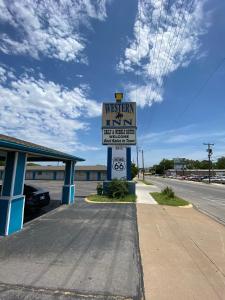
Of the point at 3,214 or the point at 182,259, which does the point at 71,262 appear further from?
the point at 3,214

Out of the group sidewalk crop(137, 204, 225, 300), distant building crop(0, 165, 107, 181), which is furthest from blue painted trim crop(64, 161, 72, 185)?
distant building crop(0, 165, 107, 181)

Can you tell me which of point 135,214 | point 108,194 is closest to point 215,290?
point 135,214

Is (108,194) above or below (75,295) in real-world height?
above

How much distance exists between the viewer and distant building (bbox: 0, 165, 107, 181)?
54.2 metres

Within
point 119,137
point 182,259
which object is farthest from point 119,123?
point 182,259

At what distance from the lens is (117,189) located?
765 inches

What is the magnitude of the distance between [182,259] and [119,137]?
16245 mm

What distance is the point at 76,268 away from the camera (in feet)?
17.6

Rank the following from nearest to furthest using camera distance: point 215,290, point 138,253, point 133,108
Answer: point 215,290 < point 138,253 < point 133,108

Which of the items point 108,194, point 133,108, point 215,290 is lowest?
point 215,290

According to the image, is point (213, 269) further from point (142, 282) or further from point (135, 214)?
point (135, 214)

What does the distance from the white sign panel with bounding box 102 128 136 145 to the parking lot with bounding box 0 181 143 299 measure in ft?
41.3

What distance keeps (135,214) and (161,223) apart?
7.44 ft

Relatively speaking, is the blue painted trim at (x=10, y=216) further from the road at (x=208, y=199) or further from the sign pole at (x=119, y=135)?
the sign pole at (x=119, y=135)
